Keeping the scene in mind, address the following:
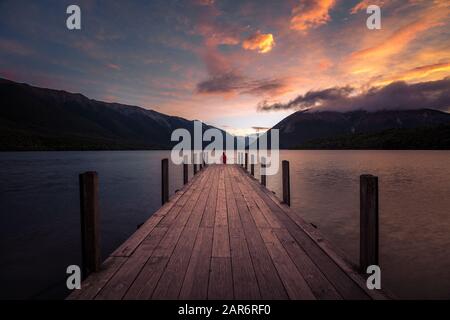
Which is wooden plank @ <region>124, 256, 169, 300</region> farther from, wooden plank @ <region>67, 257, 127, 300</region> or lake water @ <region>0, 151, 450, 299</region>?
lake water @ <region>0, 151, 450, 299</region>

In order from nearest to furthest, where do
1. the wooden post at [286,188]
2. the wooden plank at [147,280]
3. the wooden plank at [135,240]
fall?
the wooden plank at [147,280], the wooden plank at [135,240], the wooden post at [286,188]

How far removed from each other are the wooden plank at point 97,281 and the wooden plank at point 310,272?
2681mm

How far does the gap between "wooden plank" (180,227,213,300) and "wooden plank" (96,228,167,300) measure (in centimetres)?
73

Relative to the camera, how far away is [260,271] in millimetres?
3549

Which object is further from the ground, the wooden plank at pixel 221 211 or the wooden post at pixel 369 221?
the wooden post at pixel 369 221

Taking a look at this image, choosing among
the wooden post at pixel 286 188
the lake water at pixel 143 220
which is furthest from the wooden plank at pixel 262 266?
the lake water at pixel 143 220

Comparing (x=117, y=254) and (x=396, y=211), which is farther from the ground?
(x=117, y=254)

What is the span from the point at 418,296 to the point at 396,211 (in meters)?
9.64

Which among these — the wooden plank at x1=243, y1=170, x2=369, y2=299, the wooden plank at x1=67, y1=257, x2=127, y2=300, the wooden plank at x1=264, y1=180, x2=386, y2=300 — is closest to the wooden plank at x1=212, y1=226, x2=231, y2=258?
the wooden plank at x1=243, y1=170, x2=369, y2=299

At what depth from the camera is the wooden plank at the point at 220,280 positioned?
9.82ft

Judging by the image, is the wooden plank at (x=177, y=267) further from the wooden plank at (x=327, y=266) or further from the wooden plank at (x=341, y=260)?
the wooden plank at (x=341, y=260)
